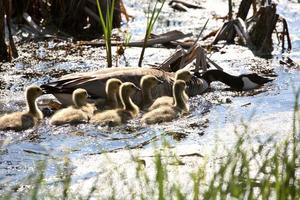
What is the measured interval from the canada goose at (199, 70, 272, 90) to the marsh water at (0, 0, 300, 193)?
0.31 ft

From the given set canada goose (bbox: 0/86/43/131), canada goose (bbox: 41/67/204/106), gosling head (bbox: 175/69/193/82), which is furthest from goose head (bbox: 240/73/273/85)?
canada goose (bbox: 0/86/43/131)

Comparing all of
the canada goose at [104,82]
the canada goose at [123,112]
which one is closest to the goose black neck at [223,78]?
the canada goose at [104,82]

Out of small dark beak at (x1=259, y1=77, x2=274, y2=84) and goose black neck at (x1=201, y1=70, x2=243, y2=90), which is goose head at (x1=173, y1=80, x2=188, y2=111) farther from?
small dark beak at (x1=259, y1=77, x2=274, y2=84)

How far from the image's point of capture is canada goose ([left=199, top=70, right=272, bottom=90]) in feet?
26.7

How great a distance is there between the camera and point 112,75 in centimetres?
766

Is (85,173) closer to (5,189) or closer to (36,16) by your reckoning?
(5,189)

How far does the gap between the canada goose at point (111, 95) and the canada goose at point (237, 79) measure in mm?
1219

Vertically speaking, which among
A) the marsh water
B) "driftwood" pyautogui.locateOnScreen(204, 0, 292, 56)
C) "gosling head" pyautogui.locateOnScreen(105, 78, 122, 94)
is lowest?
the marsh water

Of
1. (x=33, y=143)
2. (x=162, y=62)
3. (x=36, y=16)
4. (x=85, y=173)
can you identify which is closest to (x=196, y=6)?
(x=36, y=16)

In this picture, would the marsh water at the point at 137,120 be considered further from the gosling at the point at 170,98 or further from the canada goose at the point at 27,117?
the gosling at the point at 170,98

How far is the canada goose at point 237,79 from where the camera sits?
8.14 metres

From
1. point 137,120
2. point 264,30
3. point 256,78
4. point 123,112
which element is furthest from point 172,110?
point 264,30

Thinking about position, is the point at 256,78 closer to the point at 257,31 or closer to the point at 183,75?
the point at 183,75

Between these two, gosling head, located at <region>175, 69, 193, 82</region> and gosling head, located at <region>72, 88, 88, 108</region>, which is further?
gosling head, located at <region>175, 69, 193, 82</region>
